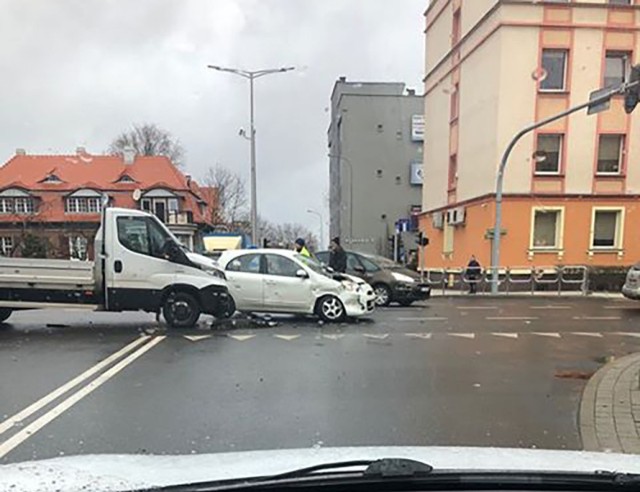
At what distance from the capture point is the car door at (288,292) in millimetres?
11156

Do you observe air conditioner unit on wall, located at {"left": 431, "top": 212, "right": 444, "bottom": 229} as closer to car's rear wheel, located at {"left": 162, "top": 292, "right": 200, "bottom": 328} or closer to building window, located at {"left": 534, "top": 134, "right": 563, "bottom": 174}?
building window, located at {"left": 534, "top": 134, "right": 563, "bottom": 174}

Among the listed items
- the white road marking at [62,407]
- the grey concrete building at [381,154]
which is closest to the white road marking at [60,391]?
the white road marking at [62,407]

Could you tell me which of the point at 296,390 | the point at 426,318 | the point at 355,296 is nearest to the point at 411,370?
the point at 296,390

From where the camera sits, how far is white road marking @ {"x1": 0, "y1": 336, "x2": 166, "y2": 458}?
14.4 feet

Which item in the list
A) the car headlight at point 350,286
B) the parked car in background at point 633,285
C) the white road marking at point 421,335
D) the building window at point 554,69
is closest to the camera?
the white road marking at point 421,335

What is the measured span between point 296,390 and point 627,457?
4.15m

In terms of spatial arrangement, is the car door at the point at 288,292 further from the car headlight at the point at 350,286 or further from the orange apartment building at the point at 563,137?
the orange apartment building at the point at 563,137

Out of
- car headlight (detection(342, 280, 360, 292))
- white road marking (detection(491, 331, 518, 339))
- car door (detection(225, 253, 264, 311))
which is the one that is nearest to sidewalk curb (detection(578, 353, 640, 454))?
white road marking (detection(491, 331, 518, 339))

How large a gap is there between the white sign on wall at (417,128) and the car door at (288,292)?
172ft

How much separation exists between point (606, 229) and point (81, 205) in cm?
4346

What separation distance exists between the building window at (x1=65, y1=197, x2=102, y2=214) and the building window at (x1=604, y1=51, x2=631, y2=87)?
42.1 metres

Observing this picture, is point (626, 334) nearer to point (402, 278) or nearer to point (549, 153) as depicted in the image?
point (402, 278)

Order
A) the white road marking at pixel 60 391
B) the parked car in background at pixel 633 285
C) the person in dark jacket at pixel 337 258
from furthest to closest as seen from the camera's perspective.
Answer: the person in dark jacket at pixel 337 258
the parked car in background at pixel 633 285
the white road marking at pixel 60 391


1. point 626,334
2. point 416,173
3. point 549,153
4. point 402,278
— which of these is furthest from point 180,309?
point 416,173
